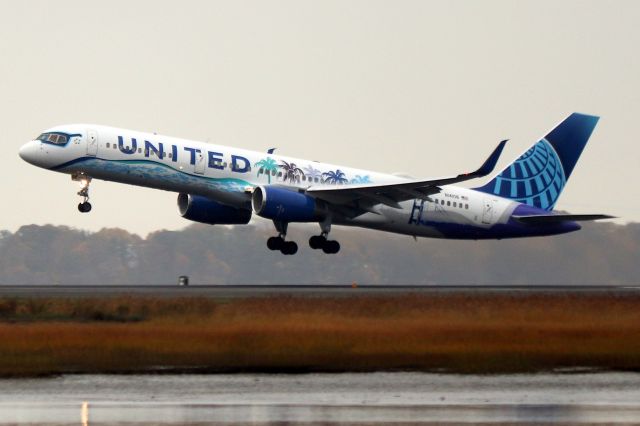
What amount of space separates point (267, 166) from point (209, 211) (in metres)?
3.90

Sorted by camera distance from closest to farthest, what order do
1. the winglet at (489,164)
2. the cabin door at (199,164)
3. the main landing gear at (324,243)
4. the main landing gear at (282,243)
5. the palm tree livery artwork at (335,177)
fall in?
1. the winglet at (489,164)
2. the cabin door at (199,164)
3. the palm tree livery artwork at (335,177)
4. the main landing gear at (282,243)
5. the main landing gear at (324,243)

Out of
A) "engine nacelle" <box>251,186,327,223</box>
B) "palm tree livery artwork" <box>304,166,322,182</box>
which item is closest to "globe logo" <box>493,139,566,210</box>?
"palm tree livery artwork" <box>304,166,322,182</box>

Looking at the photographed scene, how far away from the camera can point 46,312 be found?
29156 millimetres

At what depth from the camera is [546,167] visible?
4922 centimetres

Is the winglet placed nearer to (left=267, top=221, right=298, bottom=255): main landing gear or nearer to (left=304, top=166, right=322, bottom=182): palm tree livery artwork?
(left=304, top=166, right=322, bottom=182): palm tree livery artwork

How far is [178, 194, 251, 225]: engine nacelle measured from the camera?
44875mm

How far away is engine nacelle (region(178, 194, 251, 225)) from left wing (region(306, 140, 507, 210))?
379 centimetres

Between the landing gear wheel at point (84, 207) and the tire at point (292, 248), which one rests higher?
the landing gear wheel at point (84, 207)

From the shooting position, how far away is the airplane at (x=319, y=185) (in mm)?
39688

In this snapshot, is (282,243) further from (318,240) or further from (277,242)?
(318,240)

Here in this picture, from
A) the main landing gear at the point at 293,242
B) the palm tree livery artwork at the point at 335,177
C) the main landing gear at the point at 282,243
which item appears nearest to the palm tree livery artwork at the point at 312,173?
the palm tree livery artwork at the point at 335,177

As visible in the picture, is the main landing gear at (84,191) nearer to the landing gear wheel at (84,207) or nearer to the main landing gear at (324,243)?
the landing gear wheel at (84,207)

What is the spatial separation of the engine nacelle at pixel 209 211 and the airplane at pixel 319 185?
38 mm

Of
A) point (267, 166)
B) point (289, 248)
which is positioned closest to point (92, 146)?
point (267, 166)
